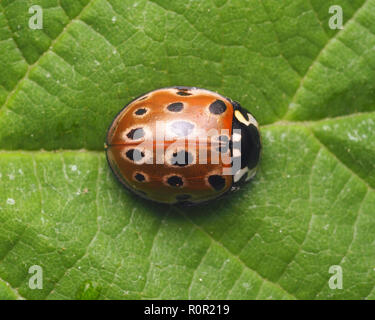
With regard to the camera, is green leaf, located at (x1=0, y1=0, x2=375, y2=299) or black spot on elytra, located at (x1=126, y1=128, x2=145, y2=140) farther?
green leaf, located at (x1=0, y1=0, x2=375, y2=299)

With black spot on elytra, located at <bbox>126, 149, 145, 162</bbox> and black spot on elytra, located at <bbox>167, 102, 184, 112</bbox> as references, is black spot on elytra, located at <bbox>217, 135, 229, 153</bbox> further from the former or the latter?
black spot on elytra, located at <bbox>126, 149, 145, 162</bbox>

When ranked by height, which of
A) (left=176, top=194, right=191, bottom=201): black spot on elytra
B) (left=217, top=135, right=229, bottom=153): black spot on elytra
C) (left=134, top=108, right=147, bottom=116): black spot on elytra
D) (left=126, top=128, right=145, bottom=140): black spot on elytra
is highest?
(left=134, top=108, right=147, bottom=116): black spot on elytra

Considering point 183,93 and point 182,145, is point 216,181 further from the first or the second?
point 183,93

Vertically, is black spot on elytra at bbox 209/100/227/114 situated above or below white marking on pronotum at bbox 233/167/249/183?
above

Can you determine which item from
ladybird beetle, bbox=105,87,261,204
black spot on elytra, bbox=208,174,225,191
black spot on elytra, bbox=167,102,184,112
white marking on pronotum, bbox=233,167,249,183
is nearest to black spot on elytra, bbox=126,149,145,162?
ladybird beetle, bbox=105,87,261,204
